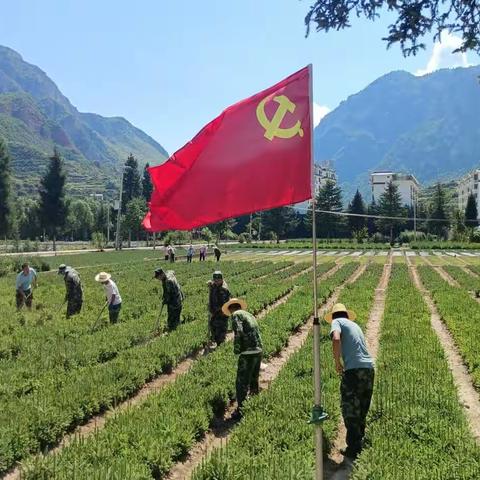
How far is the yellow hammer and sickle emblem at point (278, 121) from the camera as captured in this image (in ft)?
18.1

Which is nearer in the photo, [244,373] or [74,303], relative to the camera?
[244,373]

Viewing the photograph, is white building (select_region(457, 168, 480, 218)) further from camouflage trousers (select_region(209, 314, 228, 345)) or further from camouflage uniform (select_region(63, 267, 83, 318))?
camouflage trousers (select_region(209, 314, 228, 345))

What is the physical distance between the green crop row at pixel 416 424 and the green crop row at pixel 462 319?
23.8 inches

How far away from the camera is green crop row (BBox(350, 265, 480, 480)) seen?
5.44 m

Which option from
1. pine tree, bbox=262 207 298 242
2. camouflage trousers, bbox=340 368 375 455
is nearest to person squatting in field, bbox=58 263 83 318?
camouflage trousers, bbox=340 368 375 455

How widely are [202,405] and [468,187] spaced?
6298 inches

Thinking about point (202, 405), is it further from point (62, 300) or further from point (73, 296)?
point (62, 300)

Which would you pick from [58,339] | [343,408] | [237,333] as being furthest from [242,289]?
[343,408]

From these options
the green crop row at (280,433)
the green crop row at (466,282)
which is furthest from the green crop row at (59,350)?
the green crop row at (466,282)

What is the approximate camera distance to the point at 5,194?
6994cm

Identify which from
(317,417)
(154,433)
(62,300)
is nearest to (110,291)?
(62,300)

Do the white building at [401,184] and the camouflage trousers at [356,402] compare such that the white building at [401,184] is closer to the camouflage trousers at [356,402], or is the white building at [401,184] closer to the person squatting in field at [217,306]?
the person squatting in field at [217,306]

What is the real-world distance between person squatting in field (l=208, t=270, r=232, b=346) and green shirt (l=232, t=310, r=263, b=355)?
151 inches

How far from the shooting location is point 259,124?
566 centimetres
